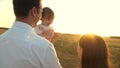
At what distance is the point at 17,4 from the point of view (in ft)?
9.96

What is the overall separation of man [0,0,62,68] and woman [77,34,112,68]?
3.05ft

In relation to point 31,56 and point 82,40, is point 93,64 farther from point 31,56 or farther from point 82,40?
point 31,56

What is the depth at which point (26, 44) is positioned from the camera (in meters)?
2.88

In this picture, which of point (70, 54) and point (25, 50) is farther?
point (70, 54)

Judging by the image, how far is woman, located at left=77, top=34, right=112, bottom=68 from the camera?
12.7 ft

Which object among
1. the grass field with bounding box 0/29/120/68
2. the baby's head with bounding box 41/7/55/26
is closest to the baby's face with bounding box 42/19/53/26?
the baby's head with bounding box 41/7/55/26

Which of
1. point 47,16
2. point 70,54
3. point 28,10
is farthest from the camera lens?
point 70,54

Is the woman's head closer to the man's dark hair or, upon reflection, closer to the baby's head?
the man's dark hair

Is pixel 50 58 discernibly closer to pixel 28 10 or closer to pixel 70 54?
pixel 28 10

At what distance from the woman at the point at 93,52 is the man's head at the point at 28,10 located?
3.42ft

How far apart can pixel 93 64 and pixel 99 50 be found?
0.57 ft

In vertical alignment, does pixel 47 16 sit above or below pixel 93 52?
above

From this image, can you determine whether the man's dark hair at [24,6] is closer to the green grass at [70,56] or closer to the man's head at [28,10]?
the man's head at [28,10]

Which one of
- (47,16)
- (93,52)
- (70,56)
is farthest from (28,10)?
(70,56)
